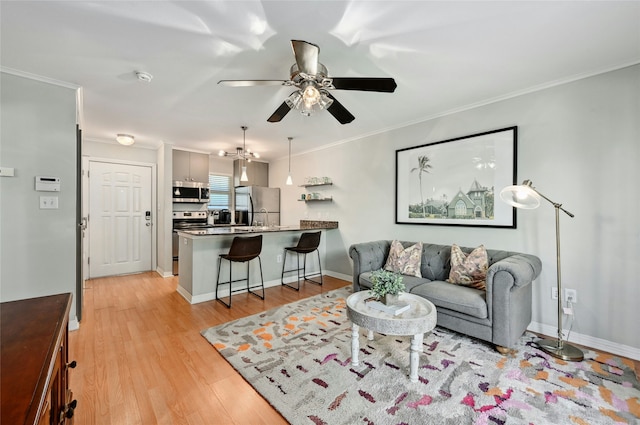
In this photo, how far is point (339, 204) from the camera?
16.4ft

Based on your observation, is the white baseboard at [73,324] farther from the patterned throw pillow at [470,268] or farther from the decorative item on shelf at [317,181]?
the patterned throw pillow at [470,268]

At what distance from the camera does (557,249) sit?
7.84 feet

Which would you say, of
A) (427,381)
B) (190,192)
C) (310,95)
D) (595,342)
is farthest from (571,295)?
(190,192)

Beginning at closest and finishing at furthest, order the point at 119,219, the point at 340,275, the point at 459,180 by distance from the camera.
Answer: the point at 459,180 < the point at 340,275 < the point at 119,219

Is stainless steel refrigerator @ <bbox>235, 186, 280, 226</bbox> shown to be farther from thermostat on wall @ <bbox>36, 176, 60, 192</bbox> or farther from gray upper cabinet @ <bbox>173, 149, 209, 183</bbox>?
thermostat on wall @ <bbox>36, 176, 60, 192</bbox>

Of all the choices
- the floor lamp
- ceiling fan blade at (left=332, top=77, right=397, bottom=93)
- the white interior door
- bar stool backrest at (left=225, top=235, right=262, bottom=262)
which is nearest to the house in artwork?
the floor lamp

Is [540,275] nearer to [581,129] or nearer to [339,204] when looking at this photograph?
[581,129]

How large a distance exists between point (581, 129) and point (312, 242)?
11.1 feet

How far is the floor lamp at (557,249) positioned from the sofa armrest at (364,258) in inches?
62.3

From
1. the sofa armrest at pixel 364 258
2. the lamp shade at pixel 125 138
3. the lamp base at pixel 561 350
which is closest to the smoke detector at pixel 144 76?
the lamp shade at pixel 125 138

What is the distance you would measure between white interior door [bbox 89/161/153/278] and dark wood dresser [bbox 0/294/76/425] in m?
4.42

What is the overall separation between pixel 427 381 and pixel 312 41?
2637 mm

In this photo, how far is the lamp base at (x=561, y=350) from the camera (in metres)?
2.28

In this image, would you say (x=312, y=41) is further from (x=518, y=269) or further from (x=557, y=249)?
(x=557, y=249)
